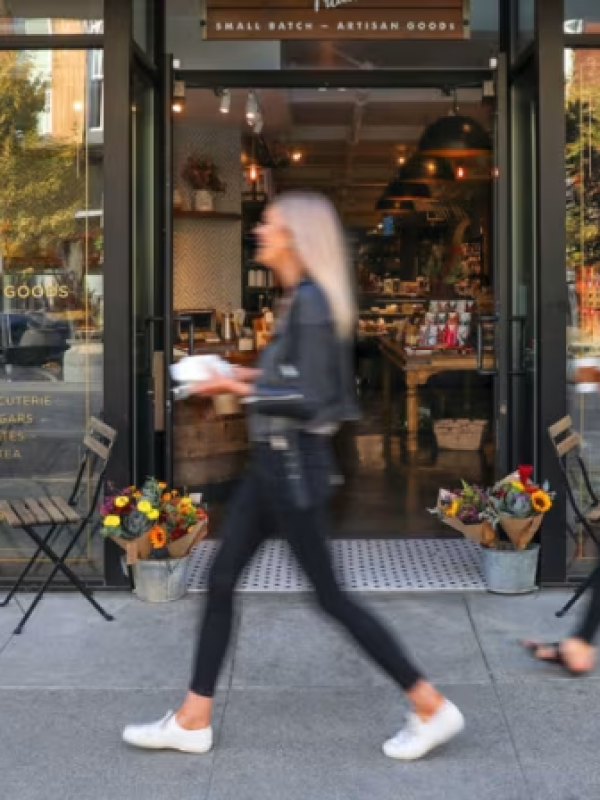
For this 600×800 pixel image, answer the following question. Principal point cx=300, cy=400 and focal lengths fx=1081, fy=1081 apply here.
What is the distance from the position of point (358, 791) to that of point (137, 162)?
3613 millimetres

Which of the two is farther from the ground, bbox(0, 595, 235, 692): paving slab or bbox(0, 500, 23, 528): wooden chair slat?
bbox(0, 500, 23, 528): wooden chair slat

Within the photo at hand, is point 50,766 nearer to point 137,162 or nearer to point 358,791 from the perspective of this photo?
point 358,791

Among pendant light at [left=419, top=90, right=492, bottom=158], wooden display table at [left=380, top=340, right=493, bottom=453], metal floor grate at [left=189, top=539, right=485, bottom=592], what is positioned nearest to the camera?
metal floor grate at [left=189, top=539, right=485, bottom=592]

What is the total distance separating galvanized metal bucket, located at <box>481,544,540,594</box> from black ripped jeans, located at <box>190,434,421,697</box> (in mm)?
1871

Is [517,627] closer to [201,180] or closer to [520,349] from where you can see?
[520,349]

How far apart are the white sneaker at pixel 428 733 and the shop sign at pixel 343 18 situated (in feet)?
11.9

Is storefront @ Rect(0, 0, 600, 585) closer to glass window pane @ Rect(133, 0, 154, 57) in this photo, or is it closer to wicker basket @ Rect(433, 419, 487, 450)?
glass window pane @ Rect(133, 0, 154, 57)

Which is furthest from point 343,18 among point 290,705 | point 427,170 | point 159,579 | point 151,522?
point 427,170

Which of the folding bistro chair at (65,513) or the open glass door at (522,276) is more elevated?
the open glass door at (522,276)

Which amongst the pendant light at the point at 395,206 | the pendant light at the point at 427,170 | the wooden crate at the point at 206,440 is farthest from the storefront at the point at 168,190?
the pendant light at the point at 395,206

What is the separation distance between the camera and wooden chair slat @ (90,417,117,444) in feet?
15.9

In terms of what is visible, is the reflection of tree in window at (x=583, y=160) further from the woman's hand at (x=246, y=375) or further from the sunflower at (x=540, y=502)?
the woman's hand at (x=246, y=375)

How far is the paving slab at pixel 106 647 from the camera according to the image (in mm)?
4109

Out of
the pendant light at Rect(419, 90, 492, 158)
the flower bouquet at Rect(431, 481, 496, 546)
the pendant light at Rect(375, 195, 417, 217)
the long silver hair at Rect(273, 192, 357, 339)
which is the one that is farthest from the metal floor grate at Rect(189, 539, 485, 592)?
the pendant light at Rect(375, 195, 417, 217)
